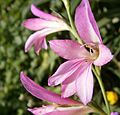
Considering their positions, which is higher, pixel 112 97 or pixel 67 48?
pixel 67 48

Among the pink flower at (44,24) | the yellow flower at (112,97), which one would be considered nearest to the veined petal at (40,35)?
the pink flower at (44,24)

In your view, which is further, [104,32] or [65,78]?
[104,32]

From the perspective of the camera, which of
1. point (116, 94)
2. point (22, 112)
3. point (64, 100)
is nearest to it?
point (64, 100)

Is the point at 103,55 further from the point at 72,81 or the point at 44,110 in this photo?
the point at 44,110

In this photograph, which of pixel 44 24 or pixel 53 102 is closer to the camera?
pixel 53 102

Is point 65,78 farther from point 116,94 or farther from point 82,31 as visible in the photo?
point 116,94

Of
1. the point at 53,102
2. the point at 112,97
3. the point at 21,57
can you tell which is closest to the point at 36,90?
the point at 53,102

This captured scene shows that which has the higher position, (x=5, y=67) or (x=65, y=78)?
(x=65, y=78)

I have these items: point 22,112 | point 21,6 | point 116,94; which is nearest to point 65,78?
point 116,94
